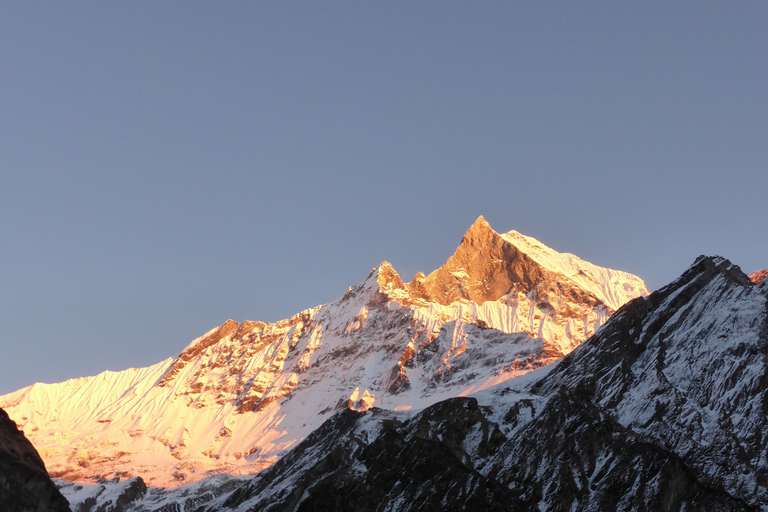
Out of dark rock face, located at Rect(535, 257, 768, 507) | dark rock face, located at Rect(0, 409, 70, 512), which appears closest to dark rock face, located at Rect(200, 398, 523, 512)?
dark rock face, located at Rect(535, 257, 768, 507)

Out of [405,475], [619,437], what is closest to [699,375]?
[619,437]

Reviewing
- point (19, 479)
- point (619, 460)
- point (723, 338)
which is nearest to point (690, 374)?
point (723, 338)

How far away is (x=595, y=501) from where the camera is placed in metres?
152

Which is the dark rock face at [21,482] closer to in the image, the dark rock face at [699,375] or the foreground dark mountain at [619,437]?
the foreground dark mountain at [619,437]

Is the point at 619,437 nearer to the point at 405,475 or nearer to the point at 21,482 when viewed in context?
the point at 405,475

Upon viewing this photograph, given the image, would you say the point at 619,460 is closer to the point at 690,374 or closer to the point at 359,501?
the point at 690,374

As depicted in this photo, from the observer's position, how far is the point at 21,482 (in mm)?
91188

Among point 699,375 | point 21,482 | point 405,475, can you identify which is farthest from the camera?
point 405,475

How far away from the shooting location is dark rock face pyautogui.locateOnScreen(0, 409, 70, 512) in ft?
296

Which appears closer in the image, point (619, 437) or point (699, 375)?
point (619, 437)

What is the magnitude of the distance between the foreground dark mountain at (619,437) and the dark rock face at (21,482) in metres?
78.2

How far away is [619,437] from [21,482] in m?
98.2

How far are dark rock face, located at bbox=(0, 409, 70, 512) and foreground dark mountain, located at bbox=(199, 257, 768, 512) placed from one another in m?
78.2

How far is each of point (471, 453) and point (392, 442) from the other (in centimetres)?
1366
